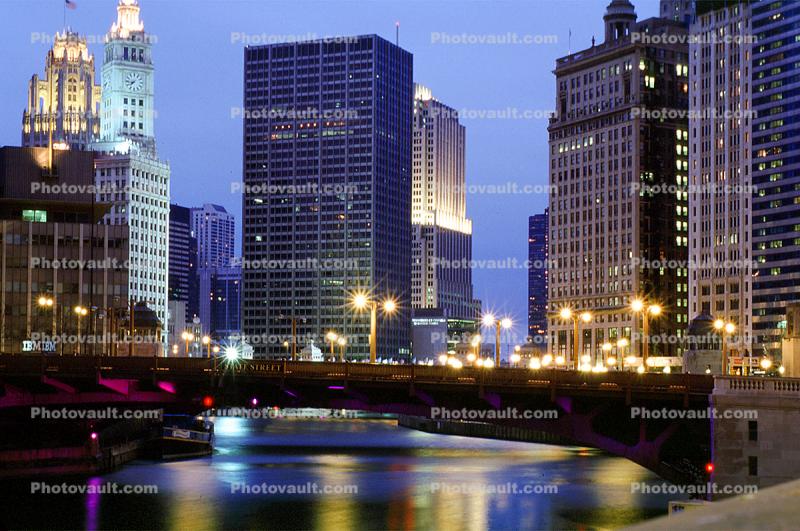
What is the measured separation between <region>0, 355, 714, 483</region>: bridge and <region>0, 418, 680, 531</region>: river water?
668 centimetres

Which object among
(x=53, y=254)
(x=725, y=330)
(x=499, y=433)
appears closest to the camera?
(x=725, y=330)

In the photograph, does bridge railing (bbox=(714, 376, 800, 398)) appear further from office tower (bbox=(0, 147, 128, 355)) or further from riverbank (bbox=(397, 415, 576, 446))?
office tower (bbox=(0, 147, 128, 355))

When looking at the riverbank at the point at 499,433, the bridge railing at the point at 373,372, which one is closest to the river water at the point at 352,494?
the bridge railing at the point at 373,372

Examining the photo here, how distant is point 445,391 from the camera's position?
71.7 m

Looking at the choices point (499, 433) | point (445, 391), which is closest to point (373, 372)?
point (445, 391)

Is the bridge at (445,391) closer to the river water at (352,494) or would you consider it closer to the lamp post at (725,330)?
the river water at (352,494)

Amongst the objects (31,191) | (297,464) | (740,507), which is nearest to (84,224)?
(31,191)

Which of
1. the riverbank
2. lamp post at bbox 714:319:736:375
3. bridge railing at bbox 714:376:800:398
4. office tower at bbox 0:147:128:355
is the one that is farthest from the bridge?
the riverbank

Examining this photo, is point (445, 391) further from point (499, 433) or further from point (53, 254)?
point (499, 433)

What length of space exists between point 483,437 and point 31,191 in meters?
73.4

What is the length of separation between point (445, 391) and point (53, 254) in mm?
100042

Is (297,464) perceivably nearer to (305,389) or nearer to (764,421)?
(305,389)

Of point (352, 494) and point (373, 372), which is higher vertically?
point (373, 372)

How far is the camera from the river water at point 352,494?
2975 inches
